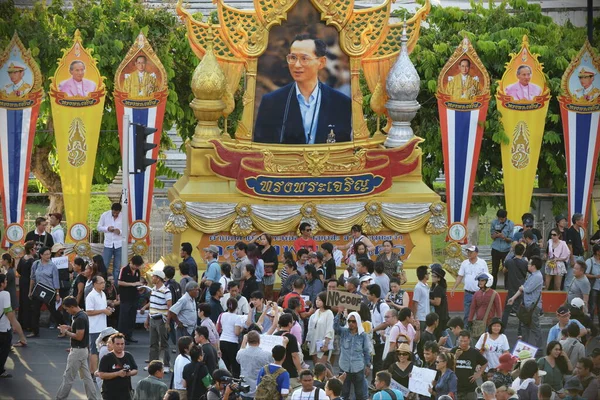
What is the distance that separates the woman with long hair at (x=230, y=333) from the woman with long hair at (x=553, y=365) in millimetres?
4275

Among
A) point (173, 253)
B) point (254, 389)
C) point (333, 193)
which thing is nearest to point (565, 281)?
point (333, 193)

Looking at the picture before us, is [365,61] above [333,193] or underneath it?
above

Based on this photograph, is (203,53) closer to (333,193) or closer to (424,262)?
(333,193)

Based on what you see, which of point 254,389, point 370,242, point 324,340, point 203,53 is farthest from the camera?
point 203,53

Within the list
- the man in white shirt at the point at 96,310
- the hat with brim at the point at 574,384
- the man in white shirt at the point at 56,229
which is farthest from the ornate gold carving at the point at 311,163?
the hat with brim at the point at 574,384

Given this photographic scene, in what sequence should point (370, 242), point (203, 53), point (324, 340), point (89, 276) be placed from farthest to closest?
point (203, 53) < point (370, 242) < point (89, 276) < point (324, 340)

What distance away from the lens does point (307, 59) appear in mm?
29016

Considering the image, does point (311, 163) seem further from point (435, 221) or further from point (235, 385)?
point (235, 385)

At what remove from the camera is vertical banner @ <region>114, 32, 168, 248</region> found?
2923cm

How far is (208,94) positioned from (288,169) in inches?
A: 79.0

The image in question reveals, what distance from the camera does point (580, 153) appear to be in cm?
2998

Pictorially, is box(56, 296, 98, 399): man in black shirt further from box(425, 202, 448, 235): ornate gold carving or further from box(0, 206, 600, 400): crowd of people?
box(425, 202, 448, 235): ornate gold carving

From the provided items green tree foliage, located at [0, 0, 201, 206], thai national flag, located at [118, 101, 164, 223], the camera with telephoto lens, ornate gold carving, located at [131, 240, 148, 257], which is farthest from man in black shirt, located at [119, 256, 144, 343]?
green tree foliage, located at [0, 0, 201, 206]

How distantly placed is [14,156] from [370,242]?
6959mm
